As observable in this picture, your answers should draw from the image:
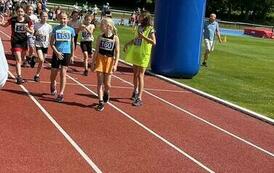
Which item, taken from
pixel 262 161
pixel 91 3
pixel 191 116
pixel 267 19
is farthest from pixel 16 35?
pixel 267 19

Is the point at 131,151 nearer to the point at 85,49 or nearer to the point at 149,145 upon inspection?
the point at 149,145

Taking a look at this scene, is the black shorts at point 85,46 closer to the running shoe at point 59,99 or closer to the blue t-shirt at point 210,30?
the running shoe at point 59,99

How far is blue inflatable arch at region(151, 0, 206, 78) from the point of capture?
54.0 feet

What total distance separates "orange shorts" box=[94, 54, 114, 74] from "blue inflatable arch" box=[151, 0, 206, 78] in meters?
5.70

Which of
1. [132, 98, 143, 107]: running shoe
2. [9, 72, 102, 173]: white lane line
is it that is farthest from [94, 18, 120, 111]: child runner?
[9, 72, 102, 173]: white lane line

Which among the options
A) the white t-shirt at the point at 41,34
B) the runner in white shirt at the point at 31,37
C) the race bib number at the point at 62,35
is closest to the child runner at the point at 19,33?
the white t-shirt at the point at 41,34

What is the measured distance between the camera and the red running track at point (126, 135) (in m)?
7.68

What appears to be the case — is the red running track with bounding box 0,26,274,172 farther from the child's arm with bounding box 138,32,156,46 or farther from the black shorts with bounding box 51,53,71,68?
the child's arm with bounding box 138,32,156,46

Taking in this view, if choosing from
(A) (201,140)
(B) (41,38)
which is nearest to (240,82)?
(B) (41,38)

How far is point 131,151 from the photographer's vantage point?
840 centimetres

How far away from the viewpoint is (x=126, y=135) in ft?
30.6

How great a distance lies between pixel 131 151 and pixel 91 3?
7814 centimetres

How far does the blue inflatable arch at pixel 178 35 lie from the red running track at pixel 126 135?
313 cm

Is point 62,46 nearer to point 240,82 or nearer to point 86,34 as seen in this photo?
point 86,34
